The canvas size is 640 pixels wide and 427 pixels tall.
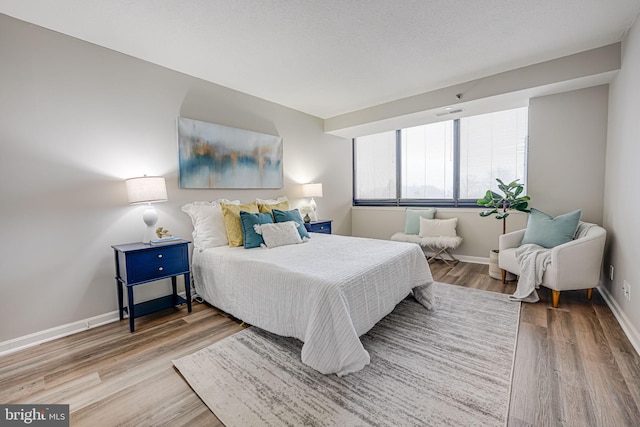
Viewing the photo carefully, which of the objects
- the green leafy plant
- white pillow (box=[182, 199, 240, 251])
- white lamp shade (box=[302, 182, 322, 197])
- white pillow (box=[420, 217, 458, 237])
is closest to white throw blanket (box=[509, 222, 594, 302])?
the green leafy plant

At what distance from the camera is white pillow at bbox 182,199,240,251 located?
2.95 meters

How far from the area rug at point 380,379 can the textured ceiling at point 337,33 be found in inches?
101

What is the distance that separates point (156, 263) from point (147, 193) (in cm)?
65

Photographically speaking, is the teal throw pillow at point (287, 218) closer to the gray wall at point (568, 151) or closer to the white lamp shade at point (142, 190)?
the white lamp shade at point (142, 190)

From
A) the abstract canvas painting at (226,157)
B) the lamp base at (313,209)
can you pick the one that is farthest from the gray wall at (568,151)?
the abstract canvas painting at (226,157)

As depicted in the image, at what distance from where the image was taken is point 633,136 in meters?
2.24

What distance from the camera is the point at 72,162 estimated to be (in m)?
2.40

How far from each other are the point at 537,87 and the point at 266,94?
3286 mm

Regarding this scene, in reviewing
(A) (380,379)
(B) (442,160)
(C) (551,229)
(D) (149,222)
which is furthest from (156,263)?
(B) (442,160)

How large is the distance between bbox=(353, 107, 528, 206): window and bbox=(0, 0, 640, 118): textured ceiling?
1.30 m

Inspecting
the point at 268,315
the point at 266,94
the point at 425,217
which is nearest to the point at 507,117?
the point at 425,217

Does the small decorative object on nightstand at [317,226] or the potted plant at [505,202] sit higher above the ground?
the potted plant at [505,202]

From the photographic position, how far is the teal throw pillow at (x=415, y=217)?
4.78 metres

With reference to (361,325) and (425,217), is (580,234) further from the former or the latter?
(361,325)
